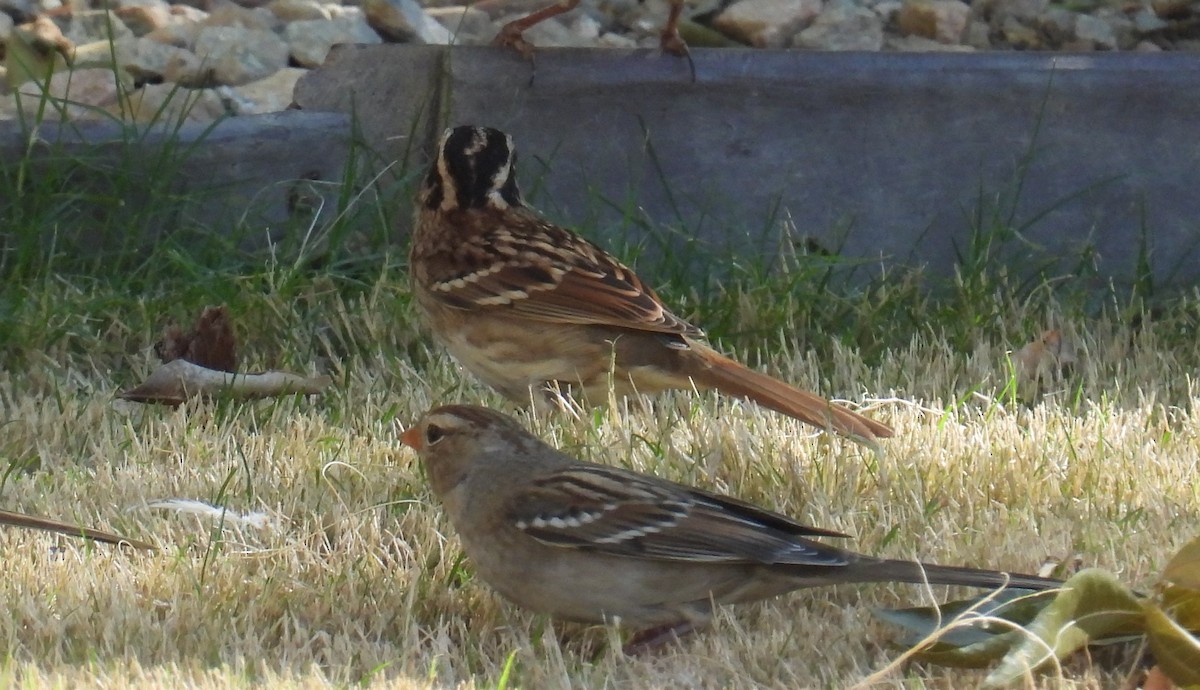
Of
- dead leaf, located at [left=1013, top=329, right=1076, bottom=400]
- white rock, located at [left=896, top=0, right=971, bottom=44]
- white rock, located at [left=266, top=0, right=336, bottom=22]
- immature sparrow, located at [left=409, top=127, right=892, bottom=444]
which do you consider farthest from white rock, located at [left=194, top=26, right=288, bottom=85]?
dead leaf, located at [left=1013, top=329, right=1076, bottom=400]

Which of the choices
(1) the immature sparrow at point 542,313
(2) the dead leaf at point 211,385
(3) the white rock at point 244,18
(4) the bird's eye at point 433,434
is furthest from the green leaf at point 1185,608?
(3) the white rock at point 244,18

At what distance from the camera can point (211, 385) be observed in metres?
5.60

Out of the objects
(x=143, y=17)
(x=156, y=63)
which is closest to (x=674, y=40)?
(x=156, y=63)

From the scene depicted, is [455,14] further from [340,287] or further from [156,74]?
[340,287]

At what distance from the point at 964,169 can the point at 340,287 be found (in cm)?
248

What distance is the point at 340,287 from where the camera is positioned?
6625mm

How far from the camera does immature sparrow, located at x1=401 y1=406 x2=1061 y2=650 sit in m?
3.72

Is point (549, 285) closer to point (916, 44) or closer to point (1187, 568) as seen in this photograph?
point (1187, 568)

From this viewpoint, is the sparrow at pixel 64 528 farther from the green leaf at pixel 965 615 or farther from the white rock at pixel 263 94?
the white rock at pixel 263 94

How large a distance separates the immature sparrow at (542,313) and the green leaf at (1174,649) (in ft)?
6.59

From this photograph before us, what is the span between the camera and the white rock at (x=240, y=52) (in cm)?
890

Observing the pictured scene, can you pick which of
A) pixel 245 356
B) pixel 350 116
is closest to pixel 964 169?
pixel 350 116

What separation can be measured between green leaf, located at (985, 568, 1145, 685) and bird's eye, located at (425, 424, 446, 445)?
1.38m

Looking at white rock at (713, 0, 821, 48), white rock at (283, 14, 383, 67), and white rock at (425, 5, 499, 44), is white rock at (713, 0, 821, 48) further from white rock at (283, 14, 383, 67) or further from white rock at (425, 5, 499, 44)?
white rock at (283, 14, 383, 67)
